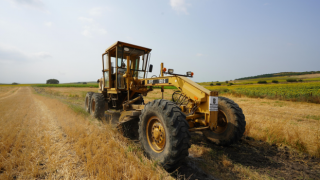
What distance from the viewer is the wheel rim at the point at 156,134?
3018 mm

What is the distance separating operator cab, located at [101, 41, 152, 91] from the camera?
5.88 metres

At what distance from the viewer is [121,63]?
5961mm

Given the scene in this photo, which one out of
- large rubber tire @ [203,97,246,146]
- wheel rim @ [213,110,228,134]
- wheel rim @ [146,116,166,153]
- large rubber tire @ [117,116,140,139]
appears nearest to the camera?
wheel rim @ [146,116,166,153]

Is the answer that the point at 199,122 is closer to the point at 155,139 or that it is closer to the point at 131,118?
the point at 155,139

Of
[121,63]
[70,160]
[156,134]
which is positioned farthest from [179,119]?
[121,63]

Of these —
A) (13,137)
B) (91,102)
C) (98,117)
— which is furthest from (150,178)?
(91,102)

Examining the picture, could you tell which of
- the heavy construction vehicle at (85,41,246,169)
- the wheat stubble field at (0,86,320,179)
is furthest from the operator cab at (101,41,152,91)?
the wheat stubble field at (0,86,320,179)

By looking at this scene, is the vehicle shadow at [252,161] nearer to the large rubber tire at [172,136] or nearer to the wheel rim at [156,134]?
the large rubber tire at [172,136]

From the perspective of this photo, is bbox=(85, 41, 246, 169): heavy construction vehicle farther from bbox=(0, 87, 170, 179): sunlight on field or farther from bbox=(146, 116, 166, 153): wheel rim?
bbox=(0, 87, 170, 179): sunlight on field

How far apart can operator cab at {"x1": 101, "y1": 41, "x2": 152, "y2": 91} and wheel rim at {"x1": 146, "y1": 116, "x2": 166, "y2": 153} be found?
2.66 metres

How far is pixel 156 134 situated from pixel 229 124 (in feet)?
6.03

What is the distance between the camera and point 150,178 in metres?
2.33

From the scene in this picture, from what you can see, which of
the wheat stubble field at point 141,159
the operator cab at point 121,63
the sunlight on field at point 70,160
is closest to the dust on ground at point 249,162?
the wheat stubble field at point 141,159

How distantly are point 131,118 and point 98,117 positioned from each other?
3.07 meters
